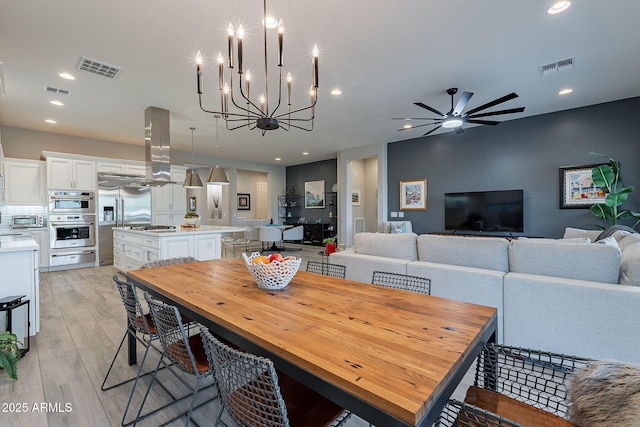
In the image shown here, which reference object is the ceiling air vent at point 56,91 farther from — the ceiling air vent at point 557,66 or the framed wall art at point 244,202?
the framed wall art at point 244,202

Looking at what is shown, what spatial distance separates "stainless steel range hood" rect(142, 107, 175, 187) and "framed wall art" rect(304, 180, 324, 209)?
18.1 feet

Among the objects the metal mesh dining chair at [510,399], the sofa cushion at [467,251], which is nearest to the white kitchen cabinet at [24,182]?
the sofa cushion at [467,251]

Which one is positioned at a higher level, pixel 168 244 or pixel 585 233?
pixel 585 233

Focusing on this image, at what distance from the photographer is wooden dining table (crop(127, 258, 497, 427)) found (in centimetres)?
79

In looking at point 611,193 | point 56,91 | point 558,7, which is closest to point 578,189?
point 611,193

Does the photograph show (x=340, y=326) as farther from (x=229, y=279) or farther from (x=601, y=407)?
(x=229, y=279)

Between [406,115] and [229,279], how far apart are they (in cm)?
435

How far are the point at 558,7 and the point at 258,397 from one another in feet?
11.4

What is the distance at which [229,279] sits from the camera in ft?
6.71

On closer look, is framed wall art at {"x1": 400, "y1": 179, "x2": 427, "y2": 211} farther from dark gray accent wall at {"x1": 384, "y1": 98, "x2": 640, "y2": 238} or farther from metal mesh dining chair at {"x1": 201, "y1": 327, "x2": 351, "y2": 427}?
metal mesh dining chair at {"x1": 201, "y1": 327, "x2": 351, "y2": 427}

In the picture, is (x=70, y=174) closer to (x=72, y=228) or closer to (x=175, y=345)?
(x=72, y=228)

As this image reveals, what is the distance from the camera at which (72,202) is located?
5625 mm

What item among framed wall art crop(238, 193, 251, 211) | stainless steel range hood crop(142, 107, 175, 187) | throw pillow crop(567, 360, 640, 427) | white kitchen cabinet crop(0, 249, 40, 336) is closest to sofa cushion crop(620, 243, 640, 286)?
throw pillow crop(567, 360, 640, 427)

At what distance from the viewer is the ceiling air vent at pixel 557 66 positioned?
3.25m
